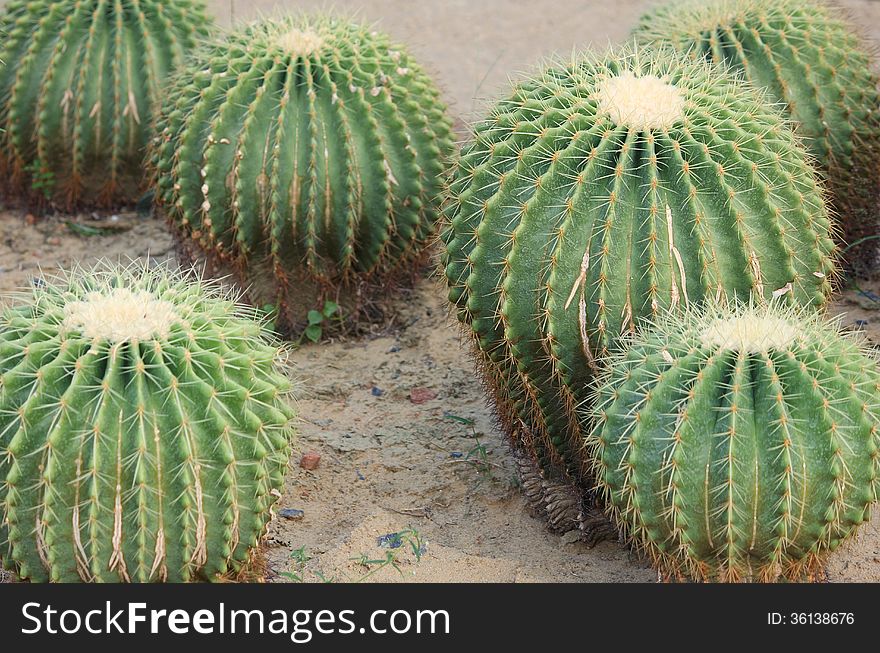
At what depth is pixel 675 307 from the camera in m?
3.62

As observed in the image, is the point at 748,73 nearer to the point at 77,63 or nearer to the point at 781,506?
the point at 781,506

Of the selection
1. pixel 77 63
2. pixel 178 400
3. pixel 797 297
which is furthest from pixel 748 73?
pixel 77 63

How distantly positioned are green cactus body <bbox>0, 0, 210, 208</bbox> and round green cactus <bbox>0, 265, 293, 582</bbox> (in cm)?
270

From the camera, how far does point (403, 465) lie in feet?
14.6

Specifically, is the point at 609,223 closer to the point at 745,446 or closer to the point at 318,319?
the point at 745,446

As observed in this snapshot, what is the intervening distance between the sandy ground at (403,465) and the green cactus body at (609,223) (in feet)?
1.24

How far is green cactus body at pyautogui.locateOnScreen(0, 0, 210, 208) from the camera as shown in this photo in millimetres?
5883

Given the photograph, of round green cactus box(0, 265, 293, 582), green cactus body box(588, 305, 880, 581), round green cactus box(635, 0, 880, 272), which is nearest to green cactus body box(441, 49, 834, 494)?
green cactus body box(588, 305, 880, 581)

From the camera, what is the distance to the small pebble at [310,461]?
4.45 m

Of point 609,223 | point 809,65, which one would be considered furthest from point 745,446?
point 809,65

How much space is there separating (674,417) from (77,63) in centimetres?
382

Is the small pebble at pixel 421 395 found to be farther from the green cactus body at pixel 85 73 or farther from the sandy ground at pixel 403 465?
the green cactus body at pixel 85 73

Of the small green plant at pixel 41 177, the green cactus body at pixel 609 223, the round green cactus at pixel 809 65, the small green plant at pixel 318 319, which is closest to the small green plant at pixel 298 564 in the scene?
the green cactus body at pixel 609 223

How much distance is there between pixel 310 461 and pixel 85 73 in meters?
2.48
